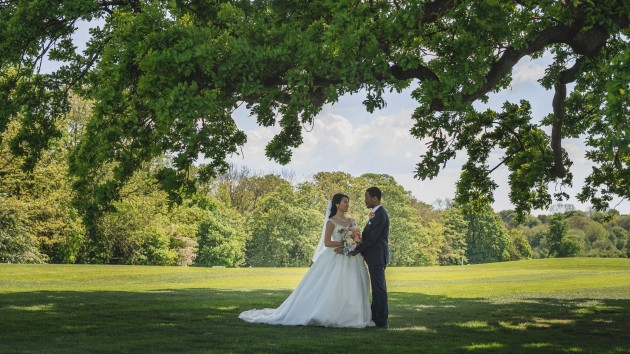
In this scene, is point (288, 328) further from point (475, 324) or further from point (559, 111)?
point (559, 111)

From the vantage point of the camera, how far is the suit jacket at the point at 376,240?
1338 centimetres

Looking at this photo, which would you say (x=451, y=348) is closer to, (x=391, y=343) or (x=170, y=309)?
(x=391, y=343)

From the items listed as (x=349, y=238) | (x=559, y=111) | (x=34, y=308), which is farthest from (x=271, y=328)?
(x=559, y=111)

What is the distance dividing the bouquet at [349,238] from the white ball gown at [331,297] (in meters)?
0.14

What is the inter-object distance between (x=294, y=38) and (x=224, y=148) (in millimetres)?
4244

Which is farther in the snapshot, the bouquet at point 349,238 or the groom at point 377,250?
the bouquet at point 349,238

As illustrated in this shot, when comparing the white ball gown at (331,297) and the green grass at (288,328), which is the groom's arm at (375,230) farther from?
the green grass at (288,328)

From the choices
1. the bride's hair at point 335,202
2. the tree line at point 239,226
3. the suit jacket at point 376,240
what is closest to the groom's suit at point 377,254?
the suit jacket at point 376,240

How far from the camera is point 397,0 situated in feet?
47.2

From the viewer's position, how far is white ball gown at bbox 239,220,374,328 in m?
13.4

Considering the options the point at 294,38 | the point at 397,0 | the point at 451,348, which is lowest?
the point at 451,348

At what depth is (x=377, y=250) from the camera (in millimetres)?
13578

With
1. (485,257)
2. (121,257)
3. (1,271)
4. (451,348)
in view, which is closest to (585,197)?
(451,348)

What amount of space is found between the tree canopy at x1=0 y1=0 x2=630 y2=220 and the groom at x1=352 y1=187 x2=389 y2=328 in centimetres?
206
